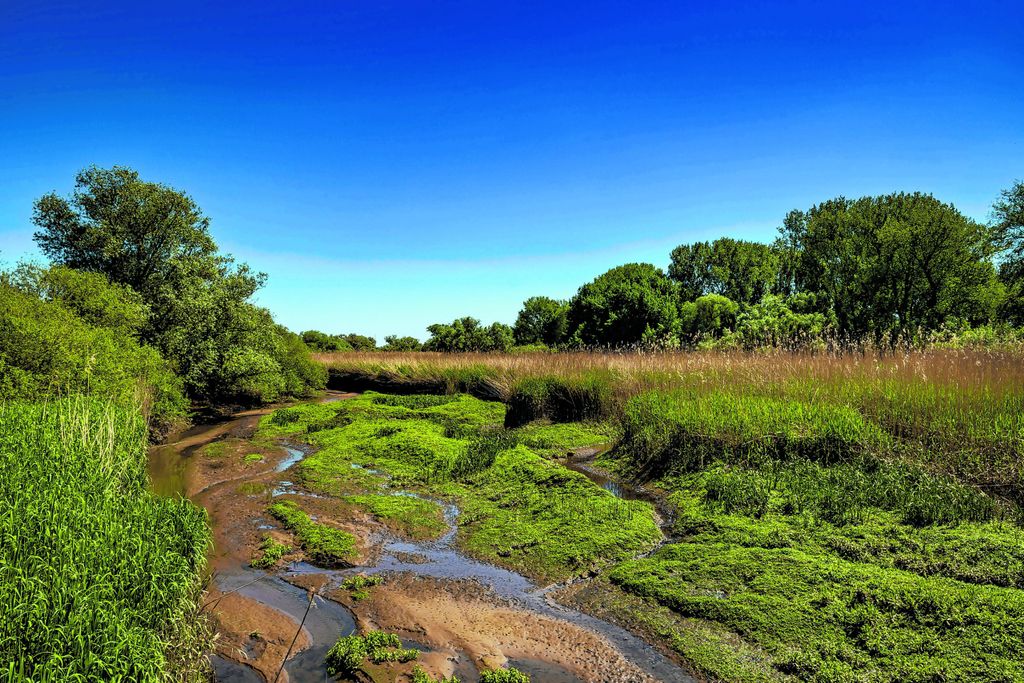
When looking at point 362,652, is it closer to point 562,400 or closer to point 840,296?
point 562,400

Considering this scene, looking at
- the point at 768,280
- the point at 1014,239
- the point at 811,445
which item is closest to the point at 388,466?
the point at 811,445

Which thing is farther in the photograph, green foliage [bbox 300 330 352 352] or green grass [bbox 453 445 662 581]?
green foliage [bbox 300 330 352 352]

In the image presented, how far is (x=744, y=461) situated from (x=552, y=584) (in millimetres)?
4023

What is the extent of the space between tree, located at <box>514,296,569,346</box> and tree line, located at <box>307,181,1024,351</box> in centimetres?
8

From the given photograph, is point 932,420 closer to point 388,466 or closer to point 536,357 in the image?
point 388,466

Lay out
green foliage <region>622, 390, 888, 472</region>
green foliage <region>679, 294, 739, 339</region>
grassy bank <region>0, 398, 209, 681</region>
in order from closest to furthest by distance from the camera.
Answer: grassy bank <region>0, 398, 209, 681</region>, green foliage <region>622, 390, 888, 472</region>, green foliage <region>679, 294, 739, 339</region>

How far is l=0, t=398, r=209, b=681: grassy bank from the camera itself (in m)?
3.04

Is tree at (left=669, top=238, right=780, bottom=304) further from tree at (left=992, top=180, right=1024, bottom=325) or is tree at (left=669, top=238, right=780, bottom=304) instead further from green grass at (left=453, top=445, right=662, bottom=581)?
green grass at (left=453, top=445, right=662, bottom=581)

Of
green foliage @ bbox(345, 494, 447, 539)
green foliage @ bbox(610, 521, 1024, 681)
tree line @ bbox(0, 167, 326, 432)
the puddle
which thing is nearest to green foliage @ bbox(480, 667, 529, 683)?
the puddle

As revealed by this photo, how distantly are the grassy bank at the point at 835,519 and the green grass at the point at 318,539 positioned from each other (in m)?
1.96

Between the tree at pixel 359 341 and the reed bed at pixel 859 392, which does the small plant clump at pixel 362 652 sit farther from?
the tree at pixel 359 341

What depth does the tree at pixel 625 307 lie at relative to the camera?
33.9 m

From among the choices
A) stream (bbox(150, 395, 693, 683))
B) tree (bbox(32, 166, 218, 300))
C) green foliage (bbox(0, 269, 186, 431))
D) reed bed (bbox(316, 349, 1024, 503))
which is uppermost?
tree (bbox(32, 166, 218, 300))

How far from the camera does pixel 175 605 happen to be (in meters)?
3.86
